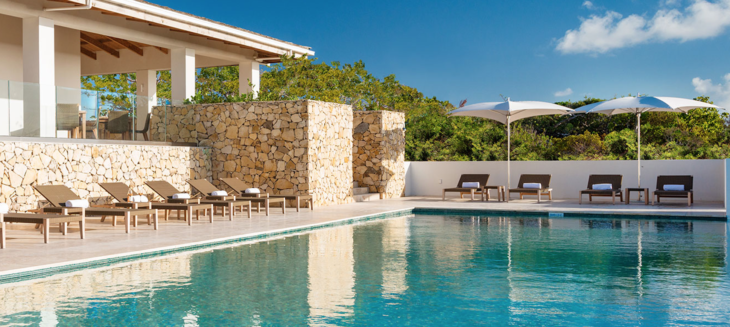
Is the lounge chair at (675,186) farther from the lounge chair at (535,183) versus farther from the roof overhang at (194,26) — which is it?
→ the roof overhang at (194,26)

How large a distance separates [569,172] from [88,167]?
11.3 m

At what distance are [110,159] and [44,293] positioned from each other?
7.09 metres

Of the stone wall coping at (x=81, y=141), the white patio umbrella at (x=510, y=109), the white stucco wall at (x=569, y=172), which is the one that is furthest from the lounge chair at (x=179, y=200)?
the white stucco wall at (x=569, y=172)

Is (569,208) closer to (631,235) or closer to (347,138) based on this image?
(631,235)

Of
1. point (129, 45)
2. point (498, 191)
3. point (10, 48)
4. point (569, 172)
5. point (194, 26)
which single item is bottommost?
point (498, 191)

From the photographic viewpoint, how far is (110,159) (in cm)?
1238

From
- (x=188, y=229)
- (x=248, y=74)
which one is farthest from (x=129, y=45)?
(x=188, y=229)

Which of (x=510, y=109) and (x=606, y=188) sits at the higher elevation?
(x=510, y=109)

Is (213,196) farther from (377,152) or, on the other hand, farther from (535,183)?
(535,183)

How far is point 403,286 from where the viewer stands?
6.07 m

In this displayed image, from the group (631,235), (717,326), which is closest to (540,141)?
(631,235)

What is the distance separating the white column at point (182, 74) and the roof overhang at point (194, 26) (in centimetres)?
68

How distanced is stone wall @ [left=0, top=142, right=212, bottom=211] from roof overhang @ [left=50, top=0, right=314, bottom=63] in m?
3.03

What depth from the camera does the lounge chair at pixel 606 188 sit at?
1429 cm
